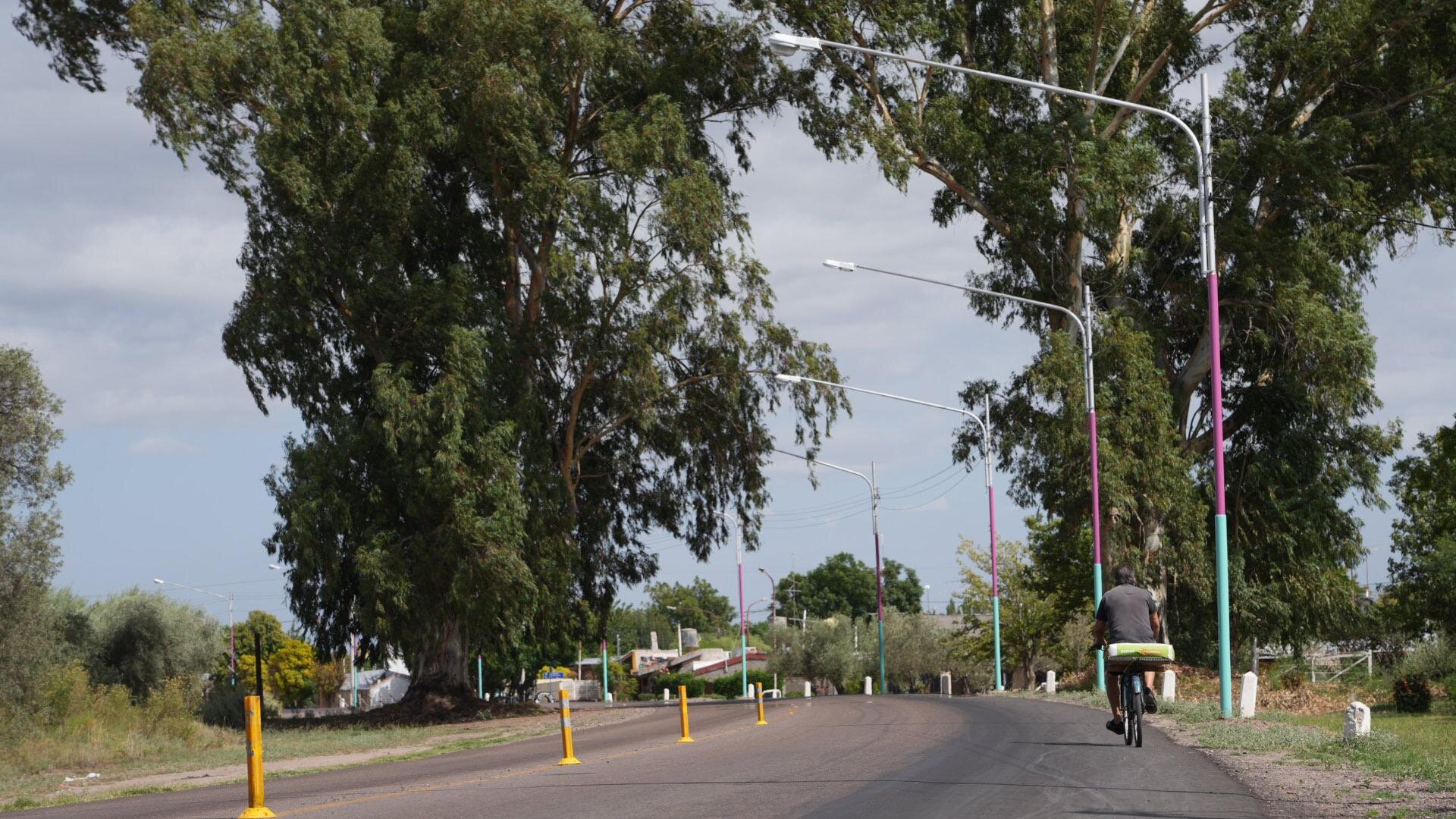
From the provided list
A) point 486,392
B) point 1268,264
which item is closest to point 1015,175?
point 1268,264

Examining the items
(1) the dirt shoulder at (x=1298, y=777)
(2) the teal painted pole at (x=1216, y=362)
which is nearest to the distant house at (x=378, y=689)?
(2) the teal painted pole at (x=1216, y=362)

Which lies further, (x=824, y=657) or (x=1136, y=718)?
(x=824, y=657)

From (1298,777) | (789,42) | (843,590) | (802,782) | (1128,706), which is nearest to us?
(1298,777)

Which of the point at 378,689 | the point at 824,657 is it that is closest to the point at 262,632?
the point at 378,689

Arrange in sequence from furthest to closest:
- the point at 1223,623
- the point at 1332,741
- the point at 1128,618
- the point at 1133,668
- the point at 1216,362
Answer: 1. the point at 1216,362
2. the point at 1223,623
3. the point at 1332,741
4. the point at 1133,668
5. the point at 1128,618

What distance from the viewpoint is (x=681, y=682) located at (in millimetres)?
102062

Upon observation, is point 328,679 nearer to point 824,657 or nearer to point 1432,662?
point 824,657

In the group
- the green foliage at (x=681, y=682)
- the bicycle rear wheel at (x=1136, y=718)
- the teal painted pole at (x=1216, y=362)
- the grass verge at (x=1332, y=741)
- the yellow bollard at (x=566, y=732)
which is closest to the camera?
the grass verge at (x=1332, y=741)

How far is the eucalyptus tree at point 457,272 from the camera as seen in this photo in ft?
116

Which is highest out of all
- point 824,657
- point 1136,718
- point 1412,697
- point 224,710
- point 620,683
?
point 1136,718

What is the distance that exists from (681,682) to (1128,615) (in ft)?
289

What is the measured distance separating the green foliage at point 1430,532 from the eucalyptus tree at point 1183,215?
15.4ft

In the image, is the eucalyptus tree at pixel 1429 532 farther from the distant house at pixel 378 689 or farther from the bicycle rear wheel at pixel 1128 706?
the distant house at pixel 378 689

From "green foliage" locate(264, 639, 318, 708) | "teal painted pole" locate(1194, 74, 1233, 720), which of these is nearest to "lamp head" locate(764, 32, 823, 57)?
"teal painted pole" locate(1194, 74, 1233, 720)
